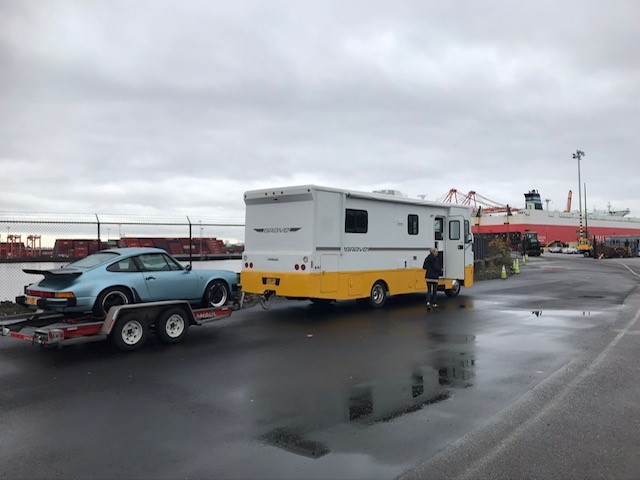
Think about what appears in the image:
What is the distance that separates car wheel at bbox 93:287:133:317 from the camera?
29.5 feet

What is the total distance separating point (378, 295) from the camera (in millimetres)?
13992

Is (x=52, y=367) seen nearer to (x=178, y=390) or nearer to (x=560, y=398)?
(x=178, y=390)

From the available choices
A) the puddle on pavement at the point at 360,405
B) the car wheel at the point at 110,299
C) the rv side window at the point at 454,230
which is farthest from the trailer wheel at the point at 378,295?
the car wheel at the point at 110,299

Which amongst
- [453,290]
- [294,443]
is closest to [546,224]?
[453,290]

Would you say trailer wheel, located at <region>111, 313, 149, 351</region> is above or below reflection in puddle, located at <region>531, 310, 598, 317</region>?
above

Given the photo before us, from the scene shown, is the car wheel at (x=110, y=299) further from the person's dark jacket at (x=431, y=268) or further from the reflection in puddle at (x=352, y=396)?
the person's dark jacket at (x=431, y=268)

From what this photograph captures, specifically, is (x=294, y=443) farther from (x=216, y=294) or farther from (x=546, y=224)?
(x=546, y=224)

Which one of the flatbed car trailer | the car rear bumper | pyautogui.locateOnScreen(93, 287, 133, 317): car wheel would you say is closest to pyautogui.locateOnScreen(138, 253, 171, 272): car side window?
pyautogui.locateOnScreen(93, 287, 133, 317): car wheel

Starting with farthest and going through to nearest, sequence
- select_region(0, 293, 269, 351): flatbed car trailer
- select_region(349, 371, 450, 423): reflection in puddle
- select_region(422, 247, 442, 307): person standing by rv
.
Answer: select_region(422, 247, 442, 307): person standing by rv, select_region(0, 293, 269, 351): flatbed car trailer, select_region(349, 371, 450, 423): reflection in puddle

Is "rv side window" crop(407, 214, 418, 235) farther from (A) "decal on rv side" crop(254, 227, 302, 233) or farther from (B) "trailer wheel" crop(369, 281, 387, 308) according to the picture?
(A) "decal on rv side" crop(254, 227, 302, 233)

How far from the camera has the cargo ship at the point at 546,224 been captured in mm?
92688

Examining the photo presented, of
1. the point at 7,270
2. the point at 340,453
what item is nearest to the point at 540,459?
the point at 340,453

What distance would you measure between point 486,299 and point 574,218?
9640 cm

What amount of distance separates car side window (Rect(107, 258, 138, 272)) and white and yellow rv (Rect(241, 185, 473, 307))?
149 inches
